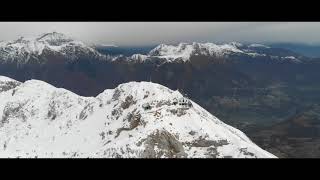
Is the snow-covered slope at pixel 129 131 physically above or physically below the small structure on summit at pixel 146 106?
below

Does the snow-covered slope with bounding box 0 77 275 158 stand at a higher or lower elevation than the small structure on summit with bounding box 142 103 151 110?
lower

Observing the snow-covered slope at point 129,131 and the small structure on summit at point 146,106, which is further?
the small structure on summit at point 146,106

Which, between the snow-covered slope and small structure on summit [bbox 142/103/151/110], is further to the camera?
small structure on summit [bbox 142/103/151/110]

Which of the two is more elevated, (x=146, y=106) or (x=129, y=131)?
(x=146, y=106)

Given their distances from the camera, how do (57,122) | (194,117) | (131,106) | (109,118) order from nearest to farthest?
(194,117)
(131,106)
(109,118)
(57,122)
